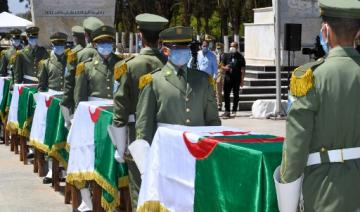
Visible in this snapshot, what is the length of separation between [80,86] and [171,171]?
320 centimetres

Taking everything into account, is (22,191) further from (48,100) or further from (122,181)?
(122,181)

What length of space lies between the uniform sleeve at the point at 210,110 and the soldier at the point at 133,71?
86 centimetres

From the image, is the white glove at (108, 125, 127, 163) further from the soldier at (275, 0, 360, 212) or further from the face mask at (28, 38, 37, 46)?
the face mask at (28, 38, 37, 46)

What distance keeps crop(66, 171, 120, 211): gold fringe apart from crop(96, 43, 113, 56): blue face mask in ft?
4.75

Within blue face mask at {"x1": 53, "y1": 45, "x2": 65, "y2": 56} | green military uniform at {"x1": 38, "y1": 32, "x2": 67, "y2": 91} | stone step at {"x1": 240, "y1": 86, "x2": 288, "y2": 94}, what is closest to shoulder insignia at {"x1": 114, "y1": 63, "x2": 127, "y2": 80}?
green military uniform at {"x1": 38, "y1": 32, "x2": 67, "y2": 91}

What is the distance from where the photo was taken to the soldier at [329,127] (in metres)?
3.78

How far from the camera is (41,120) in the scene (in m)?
9.68

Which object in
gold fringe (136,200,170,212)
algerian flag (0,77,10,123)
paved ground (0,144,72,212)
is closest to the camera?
gold fringe (136,200,170,212)

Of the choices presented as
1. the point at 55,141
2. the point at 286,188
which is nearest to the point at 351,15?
the point at 286,188

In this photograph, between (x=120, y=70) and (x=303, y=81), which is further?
(x=120, y=70)

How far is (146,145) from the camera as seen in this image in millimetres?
5715

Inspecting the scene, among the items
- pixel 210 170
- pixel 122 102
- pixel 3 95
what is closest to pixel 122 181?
pixel 122 102

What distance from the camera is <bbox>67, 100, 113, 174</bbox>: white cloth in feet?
24.3

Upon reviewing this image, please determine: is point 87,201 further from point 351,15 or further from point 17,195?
point 351,15
